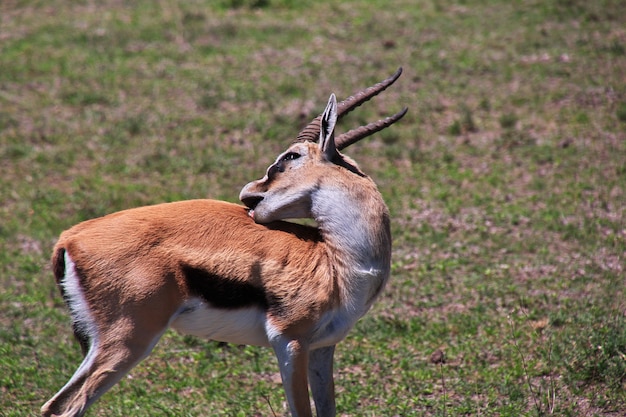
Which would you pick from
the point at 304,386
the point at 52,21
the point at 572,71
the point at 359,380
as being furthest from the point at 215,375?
the point at 52,21

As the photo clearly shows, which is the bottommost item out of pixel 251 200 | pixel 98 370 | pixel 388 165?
pixel 388 165

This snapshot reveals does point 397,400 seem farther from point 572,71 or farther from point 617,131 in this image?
point 572,71

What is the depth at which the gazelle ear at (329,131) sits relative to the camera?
429 centimetres

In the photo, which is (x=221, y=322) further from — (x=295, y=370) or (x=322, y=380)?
(x=322, y=380)

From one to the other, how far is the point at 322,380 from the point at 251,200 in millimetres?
Answer: 1002

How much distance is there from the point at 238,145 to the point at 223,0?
4.13m

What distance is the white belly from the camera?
13.0 ft

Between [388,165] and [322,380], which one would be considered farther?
[388,165]

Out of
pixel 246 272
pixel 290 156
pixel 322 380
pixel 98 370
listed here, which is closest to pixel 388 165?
pixel 290 156

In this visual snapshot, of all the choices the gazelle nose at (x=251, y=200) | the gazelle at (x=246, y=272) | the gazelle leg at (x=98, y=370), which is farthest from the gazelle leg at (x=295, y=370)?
the gazelle nose at (x=251, y=200)

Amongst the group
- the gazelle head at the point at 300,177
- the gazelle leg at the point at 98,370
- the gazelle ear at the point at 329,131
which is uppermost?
the gazelle ear at the point at 329,131

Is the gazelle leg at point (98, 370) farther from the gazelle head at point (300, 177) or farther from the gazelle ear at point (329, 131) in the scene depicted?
the gazelle ear at point (329, 131)

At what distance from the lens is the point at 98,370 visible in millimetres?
3805

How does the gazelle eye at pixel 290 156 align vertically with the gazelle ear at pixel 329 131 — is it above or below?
below
